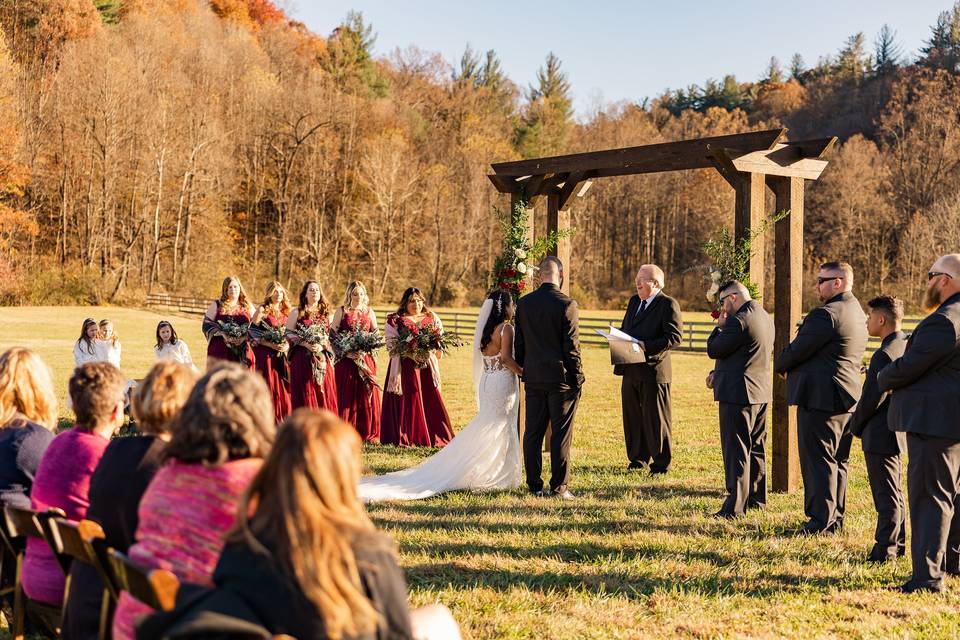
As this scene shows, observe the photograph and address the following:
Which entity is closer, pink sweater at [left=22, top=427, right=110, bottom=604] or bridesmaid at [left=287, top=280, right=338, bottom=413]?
pink sweater at [left=22, top=427, right=110, bottom=604]

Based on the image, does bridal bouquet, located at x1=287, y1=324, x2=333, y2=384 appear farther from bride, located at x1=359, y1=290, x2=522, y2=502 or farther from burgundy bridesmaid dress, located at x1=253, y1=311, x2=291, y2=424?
bride, located at x1=359, y1=290, x2=522, y2=502

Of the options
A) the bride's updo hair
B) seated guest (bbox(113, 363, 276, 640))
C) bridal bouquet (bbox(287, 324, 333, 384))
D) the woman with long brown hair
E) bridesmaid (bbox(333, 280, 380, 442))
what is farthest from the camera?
bridesmaid (bbox(333, 280, 380, 442))

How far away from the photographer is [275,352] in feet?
38.1

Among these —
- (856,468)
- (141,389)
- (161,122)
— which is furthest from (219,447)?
(161,122)

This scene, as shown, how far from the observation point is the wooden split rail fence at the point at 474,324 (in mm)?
30297

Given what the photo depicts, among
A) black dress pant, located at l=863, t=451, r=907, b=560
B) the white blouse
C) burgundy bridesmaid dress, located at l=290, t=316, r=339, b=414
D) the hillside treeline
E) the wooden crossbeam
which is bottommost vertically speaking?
black dress pant, located at l=863, t=451, r=907, b=560

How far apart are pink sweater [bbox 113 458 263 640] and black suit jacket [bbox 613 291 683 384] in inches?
277

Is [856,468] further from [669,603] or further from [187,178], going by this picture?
[187,178]

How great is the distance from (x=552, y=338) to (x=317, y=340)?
4.14 meters

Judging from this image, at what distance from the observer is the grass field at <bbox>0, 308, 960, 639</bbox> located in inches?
201

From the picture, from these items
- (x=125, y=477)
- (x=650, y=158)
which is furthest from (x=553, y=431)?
(x=125, y=477)

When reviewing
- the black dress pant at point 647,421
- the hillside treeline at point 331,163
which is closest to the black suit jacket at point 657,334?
the black dress pant at point 647,421

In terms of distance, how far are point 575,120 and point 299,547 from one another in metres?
66.2

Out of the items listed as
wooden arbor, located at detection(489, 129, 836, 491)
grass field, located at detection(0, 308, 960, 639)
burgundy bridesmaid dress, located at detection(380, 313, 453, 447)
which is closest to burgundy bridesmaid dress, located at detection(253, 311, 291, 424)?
burgundy bridesmaid dress, located at detection(380, 313, 453, 447)
